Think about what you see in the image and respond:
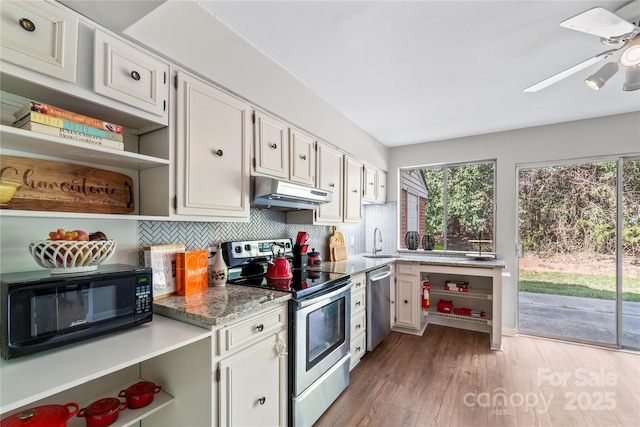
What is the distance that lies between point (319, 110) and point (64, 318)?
87.6 inches

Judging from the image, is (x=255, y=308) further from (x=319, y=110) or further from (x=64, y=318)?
(x=319, y=110)

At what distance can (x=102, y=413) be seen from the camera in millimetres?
1084

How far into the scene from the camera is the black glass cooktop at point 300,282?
1703 millimetres

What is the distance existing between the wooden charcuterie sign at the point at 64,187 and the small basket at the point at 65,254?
8.6 inches

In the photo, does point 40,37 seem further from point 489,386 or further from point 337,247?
point 489,386

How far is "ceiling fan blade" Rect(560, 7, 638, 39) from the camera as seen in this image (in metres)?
1.26

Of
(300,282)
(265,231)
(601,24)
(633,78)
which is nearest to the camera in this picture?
(601,24)

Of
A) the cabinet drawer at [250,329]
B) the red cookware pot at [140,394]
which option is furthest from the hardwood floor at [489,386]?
the red cookware pot at [140,394]

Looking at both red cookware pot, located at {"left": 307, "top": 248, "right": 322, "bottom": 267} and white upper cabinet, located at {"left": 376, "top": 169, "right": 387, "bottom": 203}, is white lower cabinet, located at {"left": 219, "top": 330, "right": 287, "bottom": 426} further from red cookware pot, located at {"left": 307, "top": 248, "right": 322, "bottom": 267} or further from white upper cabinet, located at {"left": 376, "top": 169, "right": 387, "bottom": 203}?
white upper cabinet, located at {"left": 376, "top": 169, "right": 387, "bottom": 203}

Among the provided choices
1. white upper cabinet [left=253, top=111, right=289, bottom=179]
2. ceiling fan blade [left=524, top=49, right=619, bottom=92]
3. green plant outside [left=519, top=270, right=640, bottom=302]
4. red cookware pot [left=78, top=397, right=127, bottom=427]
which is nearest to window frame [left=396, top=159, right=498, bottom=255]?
green plant outside [left=519, top=270, right=640, bottom=302]

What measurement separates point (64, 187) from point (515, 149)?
4.19 metres

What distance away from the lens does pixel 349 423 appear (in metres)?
1.81

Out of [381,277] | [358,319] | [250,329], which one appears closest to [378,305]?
[381,277]

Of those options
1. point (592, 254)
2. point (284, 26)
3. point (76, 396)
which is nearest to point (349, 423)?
point (76, 396)
